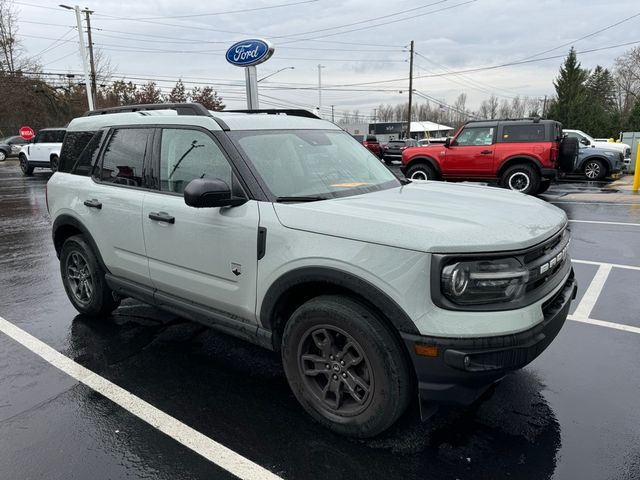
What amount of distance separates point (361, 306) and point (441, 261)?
0.53m

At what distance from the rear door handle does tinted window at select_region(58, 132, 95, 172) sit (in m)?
0.64

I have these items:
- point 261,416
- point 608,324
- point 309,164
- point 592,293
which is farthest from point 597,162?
point 261,416

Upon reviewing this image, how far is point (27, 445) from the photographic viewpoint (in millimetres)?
2791

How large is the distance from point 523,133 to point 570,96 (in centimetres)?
4288

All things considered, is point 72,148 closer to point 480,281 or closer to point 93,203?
point 93,203

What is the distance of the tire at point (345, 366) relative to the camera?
253cm

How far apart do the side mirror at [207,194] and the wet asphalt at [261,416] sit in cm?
134

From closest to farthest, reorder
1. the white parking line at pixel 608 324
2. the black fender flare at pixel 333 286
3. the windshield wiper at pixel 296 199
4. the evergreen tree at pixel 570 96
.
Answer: the black fender flare at pixel 333 286 < the windshield wiper at pixel 296 199 < the white parking line at pixel 608 324 < the evergreen tree at pixel 570 96

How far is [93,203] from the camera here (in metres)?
4.23

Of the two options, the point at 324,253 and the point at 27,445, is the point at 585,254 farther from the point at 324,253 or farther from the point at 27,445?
the point at 27,445

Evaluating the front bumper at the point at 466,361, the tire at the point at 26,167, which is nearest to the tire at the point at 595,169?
the front bumper at the point at 466,361

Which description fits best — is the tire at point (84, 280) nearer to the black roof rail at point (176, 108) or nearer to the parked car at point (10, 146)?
the black roof rail at point (176, 108)

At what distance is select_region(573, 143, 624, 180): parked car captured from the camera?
17234 mm

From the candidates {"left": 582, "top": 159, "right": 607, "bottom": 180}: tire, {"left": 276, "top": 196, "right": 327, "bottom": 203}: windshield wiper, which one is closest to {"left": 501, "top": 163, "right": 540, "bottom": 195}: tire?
{"left": 582, "top": 159, "right": 607, "bottom": 180}: tire
